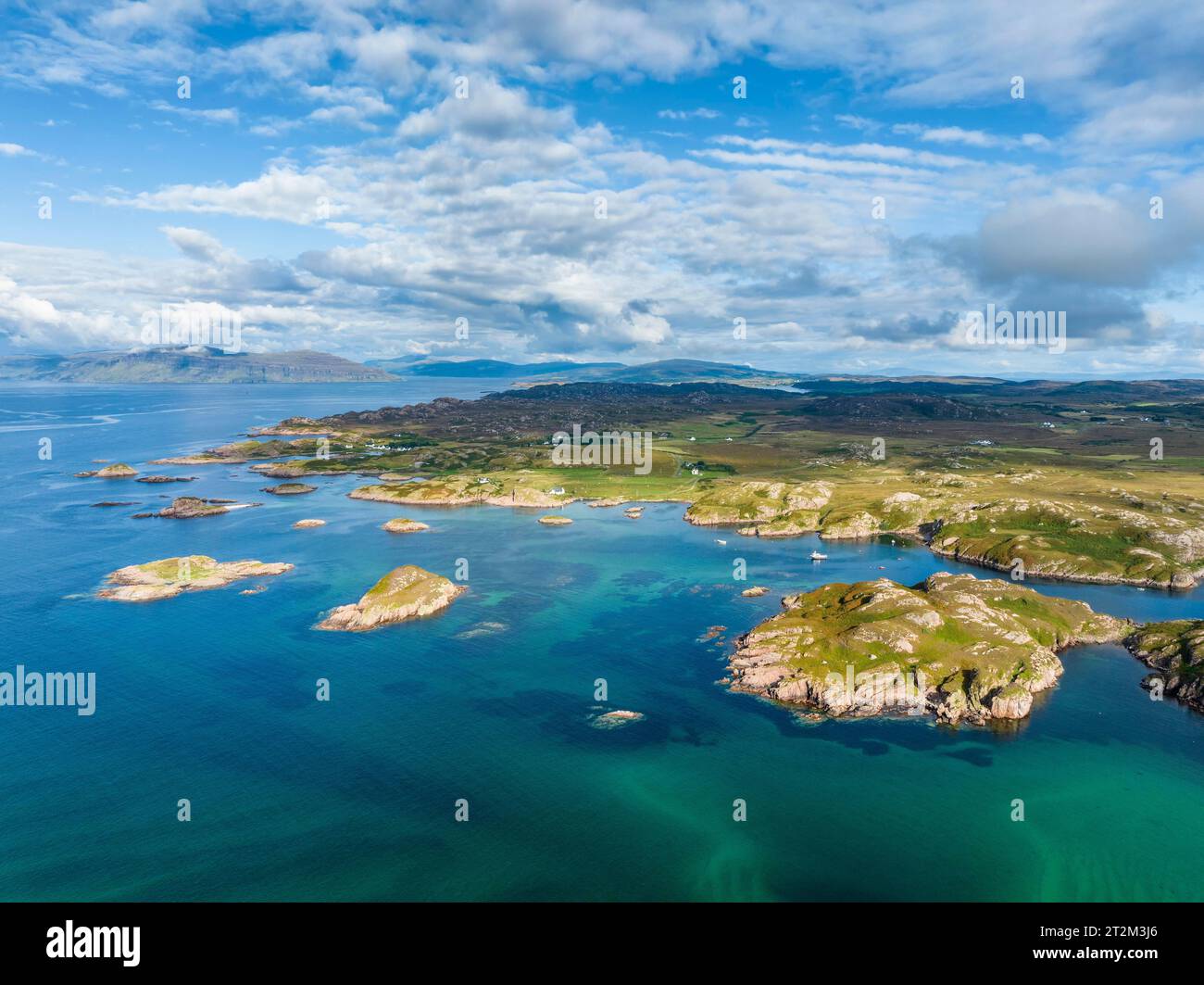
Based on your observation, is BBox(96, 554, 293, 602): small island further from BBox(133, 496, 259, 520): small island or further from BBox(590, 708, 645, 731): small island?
BBox(590, 708, 645, 731): small island

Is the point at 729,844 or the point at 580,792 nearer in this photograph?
the point at 729,844

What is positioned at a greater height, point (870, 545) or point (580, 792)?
point (870, 545)

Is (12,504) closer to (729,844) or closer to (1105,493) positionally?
(729,844)

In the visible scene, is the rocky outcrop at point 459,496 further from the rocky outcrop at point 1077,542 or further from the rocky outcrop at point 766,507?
the rocky outcrop at point 1077,542

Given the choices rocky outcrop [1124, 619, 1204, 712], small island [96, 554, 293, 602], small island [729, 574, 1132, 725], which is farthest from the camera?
small island [96, 554, 293, 602]

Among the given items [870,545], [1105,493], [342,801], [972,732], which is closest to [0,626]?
[342,801]

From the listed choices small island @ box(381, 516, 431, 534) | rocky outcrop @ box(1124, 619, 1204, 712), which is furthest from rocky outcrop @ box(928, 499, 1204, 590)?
small island @ box(381, 516, 431, 534)
